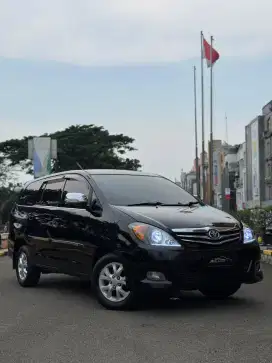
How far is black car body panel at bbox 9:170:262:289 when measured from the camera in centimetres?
654

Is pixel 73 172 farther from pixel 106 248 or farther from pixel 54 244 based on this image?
pixel 106 248

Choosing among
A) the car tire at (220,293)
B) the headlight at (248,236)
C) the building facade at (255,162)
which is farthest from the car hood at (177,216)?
the building facade at (255,162)

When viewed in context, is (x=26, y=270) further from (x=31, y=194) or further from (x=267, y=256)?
(x=267, y=256)

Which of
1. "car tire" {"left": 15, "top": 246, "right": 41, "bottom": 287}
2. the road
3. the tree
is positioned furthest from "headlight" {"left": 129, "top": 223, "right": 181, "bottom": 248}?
the tree

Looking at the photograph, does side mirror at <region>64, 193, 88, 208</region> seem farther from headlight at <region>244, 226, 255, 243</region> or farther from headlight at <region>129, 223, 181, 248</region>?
headlight at <region>244, 226, 255, 243</region>

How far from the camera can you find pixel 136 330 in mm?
5891

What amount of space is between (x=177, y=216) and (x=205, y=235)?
44 centimetres

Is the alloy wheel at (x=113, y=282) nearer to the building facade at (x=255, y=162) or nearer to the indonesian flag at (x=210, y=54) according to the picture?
the indonesian flag at (x=210, y=54)

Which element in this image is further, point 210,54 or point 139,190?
point 210,54

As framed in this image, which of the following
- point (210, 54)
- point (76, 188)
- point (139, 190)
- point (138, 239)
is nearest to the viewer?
point (138, 239)

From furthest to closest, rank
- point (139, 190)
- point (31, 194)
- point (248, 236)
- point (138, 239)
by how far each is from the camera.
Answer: point (31, 194) < point (139, 190) < point (248, 236) < point (138, 239)

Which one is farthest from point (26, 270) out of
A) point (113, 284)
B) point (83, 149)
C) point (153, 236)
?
point (83, 149)

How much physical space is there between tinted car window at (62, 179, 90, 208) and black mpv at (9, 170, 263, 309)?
1 cm

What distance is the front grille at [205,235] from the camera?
6.58 m
